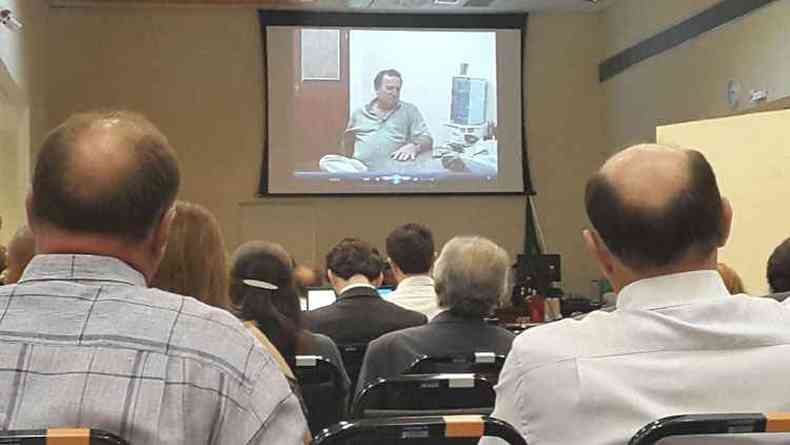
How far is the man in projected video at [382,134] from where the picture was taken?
1025 cm

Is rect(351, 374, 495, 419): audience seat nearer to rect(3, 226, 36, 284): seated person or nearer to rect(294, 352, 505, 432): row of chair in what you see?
rect(294, 352, 505, 432): row of chair

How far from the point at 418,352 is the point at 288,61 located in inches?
296

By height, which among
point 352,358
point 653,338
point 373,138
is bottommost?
point 352,358

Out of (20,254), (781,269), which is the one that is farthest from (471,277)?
(20,254)

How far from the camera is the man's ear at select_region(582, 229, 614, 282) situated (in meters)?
1.56

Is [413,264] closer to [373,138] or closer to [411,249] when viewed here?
[411,249]

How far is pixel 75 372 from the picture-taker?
1.13m

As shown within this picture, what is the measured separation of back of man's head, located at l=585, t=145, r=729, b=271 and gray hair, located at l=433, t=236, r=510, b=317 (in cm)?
173

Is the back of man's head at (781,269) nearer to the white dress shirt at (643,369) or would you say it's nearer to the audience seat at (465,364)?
the audience seat at (465,364)

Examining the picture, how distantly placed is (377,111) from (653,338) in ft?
29.4

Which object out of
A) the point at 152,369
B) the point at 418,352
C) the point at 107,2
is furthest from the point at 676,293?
the point at 107,2

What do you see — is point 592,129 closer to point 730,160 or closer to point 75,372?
point 730,160

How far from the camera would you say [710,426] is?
1343mm

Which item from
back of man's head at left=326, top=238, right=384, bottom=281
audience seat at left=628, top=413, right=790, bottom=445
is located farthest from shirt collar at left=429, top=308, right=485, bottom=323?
audience seat at left=628, top=413, right=790, bottom=445
